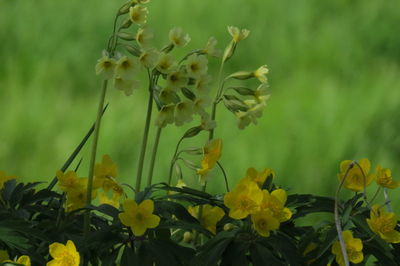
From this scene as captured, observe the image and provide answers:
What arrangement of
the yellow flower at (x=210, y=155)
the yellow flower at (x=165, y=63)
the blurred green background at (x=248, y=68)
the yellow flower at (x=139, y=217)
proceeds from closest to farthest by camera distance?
the yellow flower at (x=139, y=217) → the yellow flower at (x=165, y=63) → the yellow flower at (x=210, y=155) → the blurred green background at (x=248, y=68)

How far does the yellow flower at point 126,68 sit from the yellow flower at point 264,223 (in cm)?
26

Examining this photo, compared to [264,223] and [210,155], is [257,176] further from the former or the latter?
[264,223]

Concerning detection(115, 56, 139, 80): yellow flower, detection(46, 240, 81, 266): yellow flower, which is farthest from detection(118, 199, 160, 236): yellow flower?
detection(115, 56, 139, 80): yellow flower

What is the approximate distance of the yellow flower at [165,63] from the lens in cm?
118

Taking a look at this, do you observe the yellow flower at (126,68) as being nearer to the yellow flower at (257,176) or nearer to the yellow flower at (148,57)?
the yellow flower at (148,57)

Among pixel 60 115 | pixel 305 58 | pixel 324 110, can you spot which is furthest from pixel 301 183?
pixel 60 115

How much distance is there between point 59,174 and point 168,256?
26 centimetres

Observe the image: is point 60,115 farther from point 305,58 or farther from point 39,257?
point 39,257

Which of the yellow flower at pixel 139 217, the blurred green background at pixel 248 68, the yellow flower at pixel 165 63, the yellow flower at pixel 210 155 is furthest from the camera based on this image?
the blurred green background at pixel 248 68

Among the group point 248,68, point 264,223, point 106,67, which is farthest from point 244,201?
point 248,68

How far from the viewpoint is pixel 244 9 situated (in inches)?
136

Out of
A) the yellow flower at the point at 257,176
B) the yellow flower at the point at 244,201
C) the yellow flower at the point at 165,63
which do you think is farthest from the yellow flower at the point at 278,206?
the yellow flower at the point at 165,63

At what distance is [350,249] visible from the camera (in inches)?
44.4

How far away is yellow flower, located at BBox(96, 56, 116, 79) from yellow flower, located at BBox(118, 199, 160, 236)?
7.7 inches
